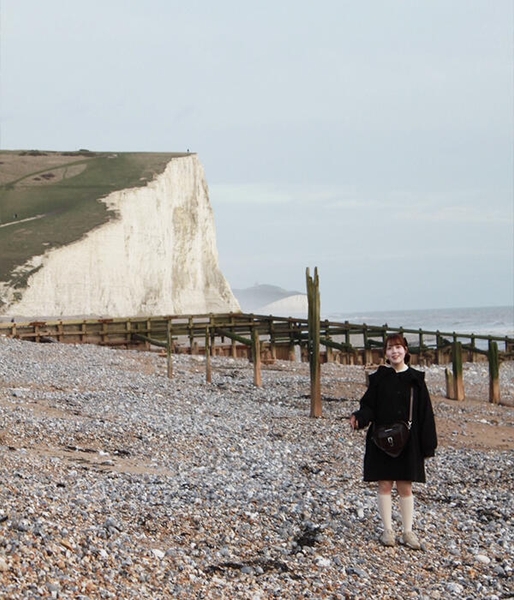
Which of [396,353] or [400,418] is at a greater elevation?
[396,353]

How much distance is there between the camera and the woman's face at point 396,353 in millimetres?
7902

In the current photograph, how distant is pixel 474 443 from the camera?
1606cm

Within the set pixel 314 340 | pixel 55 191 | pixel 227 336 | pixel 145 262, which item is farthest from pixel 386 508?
pixel 55 191

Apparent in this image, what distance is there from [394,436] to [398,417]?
17cm

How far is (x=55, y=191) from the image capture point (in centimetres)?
8075

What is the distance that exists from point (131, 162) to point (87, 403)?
70476 mm

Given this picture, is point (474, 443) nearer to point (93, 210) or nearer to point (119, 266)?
point (119, 266)

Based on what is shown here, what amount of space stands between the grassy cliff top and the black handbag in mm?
54468

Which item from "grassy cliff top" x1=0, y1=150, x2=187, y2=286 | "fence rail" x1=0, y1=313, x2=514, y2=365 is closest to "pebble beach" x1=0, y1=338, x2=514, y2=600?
"fence rail" x1=0, y1=313, x2=514, y2=365

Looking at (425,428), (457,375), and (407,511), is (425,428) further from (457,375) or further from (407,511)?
(457,375)

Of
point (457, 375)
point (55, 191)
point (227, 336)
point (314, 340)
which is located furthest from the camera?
point (55, 191)

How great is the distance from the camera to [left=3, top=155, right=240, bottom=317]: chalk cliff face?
6288 centimetres

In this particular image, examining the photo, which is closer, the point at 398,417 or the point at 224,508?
the point at 398,417

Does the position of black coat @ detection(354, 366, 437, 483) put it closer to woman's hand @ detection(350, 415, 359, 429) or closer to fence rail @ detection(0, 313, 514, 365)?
woman's hand @ detection(350, 415, 359, 429)
